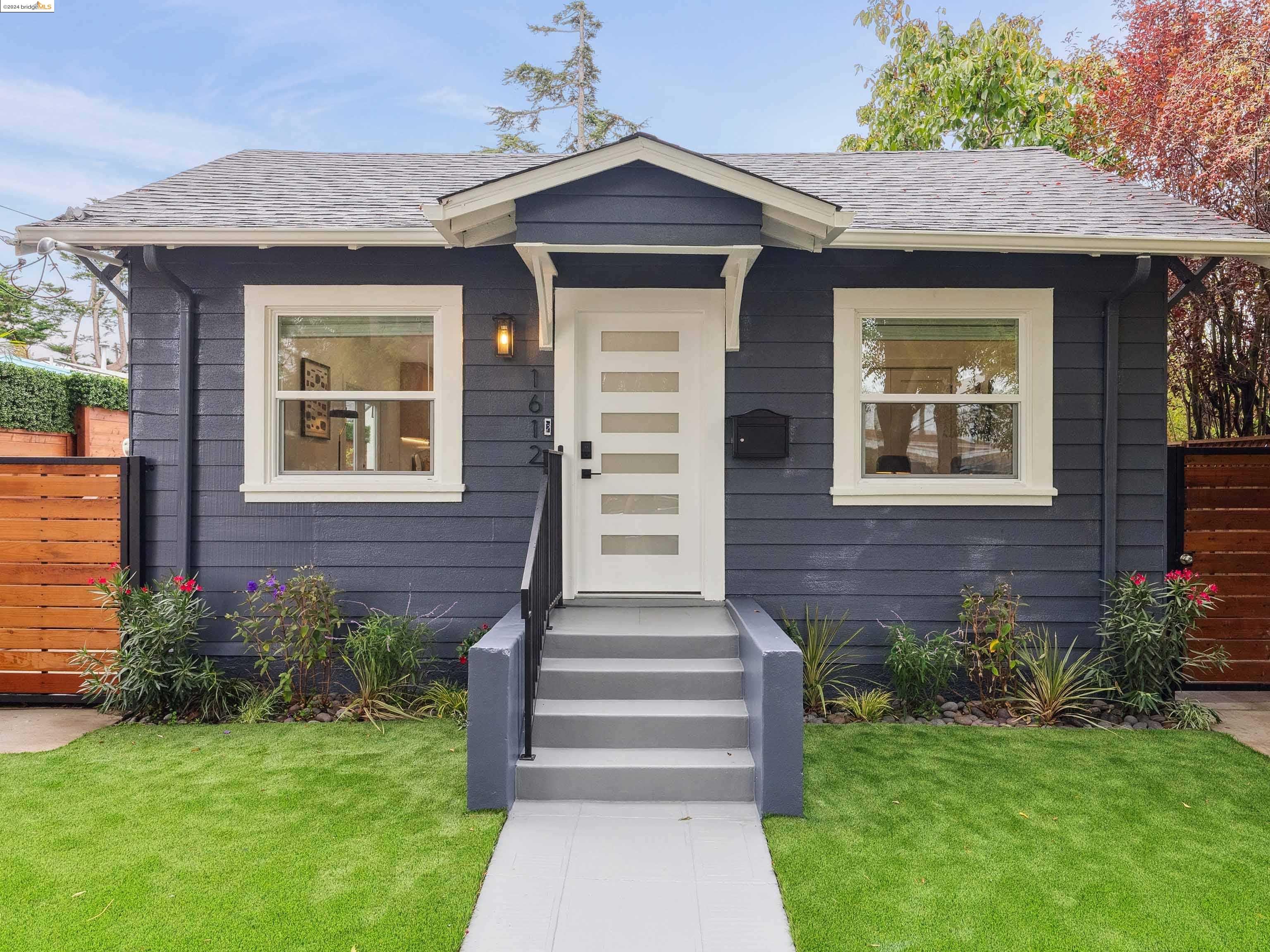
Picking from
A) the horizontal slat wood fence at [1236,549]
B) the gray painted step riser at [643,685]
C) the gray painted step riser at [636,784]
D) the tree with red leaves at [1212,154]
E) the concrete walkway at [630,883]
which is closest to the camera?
the concrete walkway at [630,883]

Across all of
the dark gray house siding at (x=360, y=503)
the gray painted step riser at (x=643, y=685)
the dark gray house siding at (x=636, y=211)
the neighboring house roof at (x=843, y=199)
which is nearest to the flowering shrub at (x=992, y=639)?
the gray painted step riser at (x=643, y=685)

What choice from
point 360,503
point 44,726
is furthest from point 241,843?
point 44,726

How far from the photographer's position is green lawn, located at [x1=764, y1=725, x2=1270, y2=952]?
6.43 feet

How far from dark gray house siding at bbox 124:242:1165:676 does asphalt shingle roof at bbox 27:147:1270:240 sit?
26cm

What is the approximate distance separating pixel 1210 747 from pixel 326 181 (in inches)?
248

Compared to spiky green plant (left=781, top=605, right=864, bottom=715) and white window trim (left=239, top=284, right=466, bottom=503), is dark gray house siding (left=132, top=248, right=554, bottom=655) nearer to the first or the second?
white window trim (left=239, top=284, right=466, bottom=503)

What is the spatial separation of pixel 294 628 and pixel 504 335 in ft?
6.68

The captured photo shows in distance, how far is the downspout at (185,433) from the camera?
3.90 meters

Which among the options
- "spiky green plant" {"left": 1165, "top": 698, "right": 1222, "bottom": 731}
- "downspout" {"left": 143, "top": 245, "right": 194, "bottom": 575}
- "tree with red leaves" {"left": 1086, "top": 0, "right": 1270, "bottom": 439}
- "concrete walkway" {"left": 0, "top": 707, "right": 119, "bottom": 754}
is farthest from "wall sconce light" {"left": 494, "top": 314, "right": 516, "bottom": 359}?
"tree with red leaves" {"left": 1086, "top": 0, "right": 1270, "bottom": 439}

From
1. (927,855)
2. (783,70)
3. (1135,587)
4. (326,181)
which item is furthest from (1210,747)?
(783,70)

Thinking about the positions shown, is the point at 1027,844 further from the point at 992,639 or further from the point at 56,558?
the point at 56,558

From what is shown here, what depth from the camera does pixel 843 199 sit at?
14.4 ft

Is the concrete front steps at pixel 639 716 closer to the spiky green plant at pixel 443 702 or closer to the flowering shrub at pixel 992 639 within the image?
the spiky green plant at pixel 443 702

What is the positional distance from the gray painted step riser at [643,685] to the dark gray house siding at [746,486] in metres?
0.96
